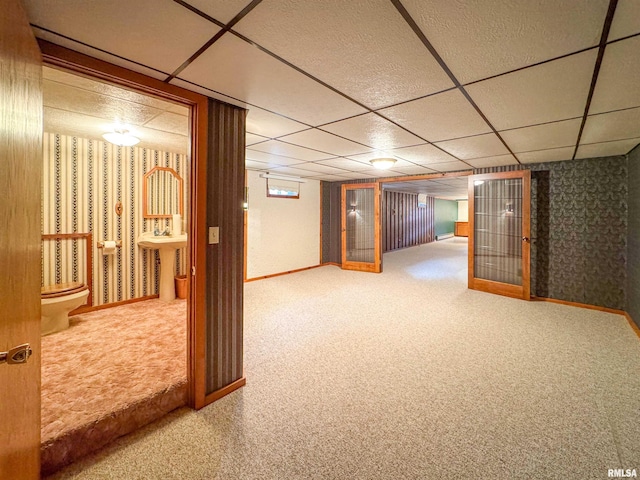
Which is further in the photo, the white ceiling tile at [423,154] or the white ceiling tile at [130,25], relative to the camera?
the white ceiling tile at [423,154]

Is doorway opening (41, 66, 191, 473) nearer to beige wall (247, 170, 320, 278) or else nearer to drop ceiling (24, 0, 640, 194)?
drop ceiling (24, 0, 640, 194)

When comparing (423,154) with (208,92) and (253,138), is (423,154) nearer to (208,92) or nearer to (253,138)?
(253,138)

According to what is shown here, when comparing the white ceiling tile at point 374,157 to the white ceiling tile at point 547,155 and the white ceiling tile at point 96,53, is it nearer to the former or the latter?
the white ceiling tile at point 547,155

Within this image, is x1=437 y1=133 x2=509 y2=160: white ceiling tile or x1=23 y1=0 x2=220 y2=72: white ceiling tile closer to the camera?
x1=23 y1=0 x2=220 y2=72: white ceiling tile

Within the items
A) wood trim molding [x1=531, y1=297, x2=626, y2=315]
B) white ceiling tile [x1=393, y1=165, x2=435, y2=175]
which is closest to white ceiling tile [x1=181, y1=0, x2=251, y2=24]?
white ceiling tile [x1=393, y1=165, x2=435, y2=175]

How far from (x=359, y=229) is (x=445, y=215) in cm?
1048

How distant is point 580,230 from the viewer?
421 centimetres

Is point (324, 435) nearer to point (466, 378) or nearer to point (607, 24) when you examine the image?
point (466, 378)

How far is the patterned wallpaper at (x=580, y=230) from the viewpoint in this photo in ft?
13.0

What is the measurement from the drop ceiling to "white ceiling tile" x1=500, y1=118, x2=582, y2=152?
0.04 metres

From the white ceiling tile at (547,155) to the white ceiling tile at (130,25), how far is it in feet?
13.5

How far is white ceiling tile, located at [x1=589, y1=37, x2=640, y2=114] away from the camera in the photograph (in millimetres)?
1426

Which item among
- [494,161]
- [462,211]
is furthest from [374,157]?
[462,211]

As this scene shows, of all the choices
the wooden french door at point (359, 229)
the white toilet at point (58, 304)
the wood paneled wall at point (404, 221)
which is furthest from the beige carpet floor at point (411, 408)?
the wood paneled wall at point (404, 221)
